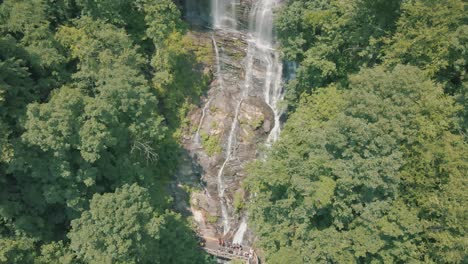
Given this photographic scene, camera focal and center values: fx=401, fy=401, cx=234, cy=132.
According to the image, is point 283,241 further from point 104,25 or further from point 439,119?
point 104,25

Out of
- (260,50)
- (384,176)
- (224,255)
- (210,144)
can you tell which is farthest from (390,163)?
(260,50)

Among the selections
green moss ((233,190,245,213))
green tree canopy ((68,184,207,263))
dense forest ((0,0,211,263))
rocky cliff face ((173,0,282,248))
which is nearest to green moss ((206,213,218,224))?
rocky cliff face ((173,0,282,248))

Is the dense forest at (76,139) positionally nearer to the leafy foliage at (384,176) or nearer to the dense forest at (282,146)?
the dense forest at (282,146)

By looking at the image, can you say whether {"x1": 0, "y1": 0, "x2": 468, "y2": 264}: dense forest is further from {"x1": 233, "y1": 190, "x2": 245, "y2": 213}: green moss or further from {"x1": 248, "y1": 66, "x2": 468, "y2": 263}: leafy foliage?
{"x1": 233, "y1": 190, "x2": 245, "y2": 213}: green moss

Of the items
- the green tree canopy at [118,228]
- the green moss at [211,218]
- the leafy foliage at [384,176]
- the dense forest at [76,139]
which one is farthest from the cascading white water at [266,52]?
the green tree canopy at [118,228]

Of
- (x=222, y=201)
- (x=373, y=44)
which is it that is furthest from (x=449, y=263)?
(x=222, y=201)

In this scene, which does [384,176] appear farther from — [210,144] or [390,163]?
[210,144]
